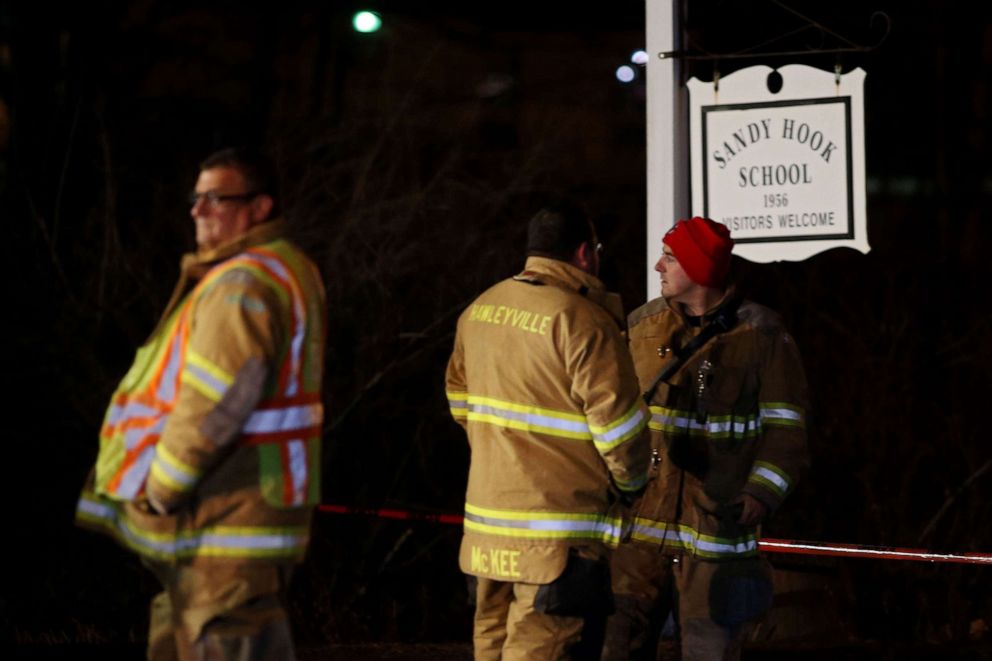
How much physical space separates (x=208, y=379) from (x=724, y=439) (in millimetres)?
2353

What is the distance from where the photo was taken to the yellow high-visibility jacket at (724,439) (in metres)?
6.44

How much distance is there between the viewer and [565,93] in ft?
79.8

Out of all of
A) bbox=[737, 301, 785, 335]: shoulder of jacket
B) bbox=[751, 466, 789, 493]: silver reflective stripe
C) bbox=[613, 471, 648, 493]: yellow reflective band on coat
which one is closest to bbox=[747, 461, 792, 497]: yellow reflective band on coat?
bbox=[751, 466, 789, 493]: silver reflective stripe

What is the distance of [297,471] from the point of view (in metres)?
4.96

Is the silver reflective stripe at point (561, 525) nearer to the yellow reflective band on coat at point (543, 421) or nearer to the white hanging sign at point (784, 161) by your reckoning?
the yellow reflective band on coat at point (543, 421)

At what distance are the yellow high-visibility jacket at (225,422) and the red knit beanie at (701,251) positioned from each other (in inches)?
73.7

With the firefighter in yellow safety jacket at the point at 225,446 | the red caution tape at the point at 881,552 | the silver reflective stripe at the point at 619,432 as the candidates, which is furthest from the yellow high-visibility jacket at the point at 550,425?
the red caution tape at the point at 881,552

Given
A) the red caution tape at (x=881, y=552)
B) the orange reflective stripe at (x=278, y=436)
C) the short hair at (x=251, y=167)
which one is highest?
the short hair at (x=251, y=167)

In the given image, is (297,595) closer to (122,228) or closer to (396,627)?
(396,627)

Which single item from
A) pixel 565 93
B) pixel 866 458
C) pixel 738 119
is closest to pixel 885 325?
pixel 866 458

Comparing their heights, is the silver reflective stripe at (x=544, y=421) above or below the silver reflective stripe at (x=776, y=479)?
above

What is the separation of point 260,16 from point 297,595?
9076mm

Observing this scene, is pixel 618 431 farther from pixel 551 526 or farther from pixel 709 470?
pixel 709 470

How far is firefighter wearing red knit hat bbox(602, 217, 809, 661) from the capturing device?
253 inches
